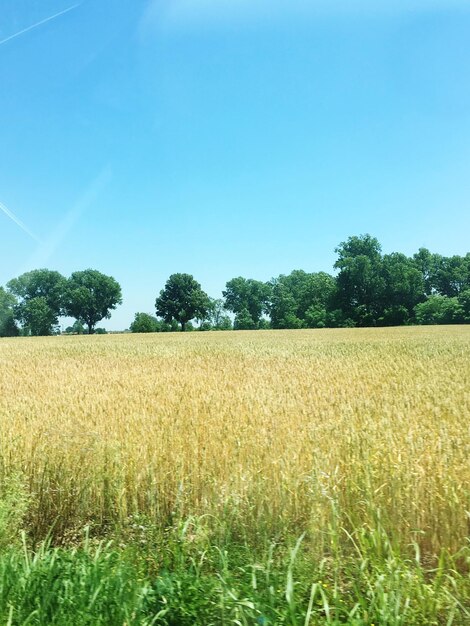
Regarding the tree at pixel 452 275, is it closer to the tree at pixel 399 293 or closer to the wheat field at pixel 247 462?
the tree at pixel 399 293

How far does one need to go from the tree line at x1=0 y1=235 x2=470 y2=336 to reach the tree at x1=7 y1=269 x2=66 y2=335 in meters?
0.19

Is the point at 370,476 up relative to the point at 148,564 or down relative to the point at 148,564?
up

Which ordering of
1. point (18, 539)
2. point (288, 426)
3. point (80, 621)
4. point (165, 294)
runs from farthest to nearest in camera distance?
1. point (165, 294)
2. point (288, 426)
3. point (18, 539)
4. point (80, 621)

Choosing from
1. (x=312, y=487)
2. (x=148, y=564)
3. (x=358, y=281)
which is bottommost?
Answer: (x=148, y=564)

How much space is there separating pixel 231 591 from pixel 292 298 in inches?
3923

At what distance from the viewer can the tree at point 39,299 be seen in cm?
9375

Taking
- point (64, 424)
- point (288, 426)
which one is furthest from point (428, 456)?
point (64, 424)

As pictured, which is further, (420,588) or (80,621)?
(420,588)

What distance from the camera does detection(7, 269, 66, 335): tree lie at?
308ft

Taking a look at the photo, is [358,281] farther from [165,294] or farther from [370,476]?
[370,476]

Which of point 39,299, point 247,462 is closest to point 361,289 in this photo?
point 39,299

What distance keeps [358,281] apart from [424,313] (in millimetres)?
12276

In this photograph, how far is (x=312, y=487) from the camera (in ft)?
12.1

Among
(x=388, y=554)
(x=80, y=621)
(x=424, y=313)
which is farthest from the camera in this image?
(x=424, y=313)
